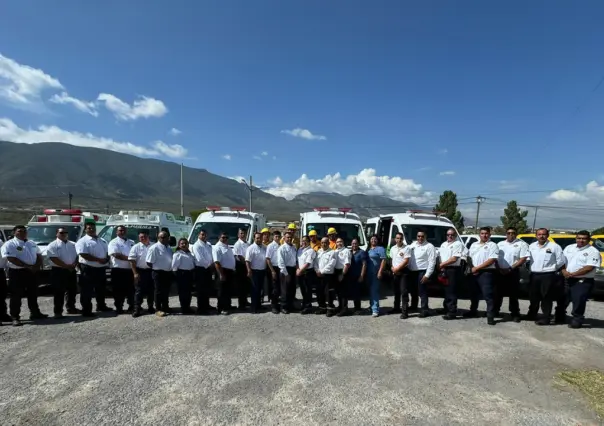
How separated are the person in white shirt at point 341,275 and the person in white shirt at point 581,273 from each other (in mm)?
3863

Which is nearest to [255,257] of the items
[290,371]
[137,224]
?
[290,371]

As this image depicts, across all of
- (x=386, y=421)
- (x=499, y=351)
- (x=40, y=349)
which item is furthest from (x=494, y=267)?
(x=40, y=349)

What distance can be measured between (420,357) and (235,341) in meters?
2.74

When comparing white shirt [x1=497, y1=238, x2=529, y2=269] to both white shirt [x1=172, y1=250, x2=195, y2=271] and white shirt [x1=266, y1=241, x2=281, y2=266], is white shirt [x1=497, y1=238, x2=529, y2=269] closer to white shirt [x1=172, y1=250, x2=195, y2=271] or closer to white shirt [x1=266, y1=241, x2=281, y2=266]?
white shirt [x1=266, y1=241, x2=281, y2=266]

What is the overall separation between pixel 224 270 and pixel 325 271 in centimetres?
212

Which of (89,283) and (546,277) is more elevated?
(546,277)

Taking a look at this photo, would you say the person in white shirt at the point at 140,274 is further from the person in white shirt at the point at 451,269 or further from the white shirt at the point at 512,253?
the white shirt at the point at 512,253

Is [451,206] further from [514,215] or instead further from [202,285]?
[202,285]

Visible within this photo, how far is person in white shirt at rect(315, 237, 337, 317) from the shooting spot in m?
7.51

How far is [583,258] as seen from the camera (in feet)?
22.1

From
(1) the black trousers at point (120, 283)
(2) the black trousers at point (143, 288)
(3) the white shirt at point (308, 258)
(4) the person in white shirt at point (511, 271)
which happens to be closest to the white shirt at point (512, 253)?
(4) the person in white shirt at point (511, 271)

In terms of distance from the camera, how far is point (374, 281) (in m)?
7.66

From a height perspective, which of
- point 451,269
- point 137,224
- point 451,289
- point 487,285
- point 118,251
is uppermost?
point 137,224

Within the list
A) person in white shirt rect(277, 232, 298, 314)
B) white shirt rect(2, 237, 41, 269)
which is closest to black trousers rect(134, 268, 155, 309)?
white shirt rect(2, 237, 41, 269)
